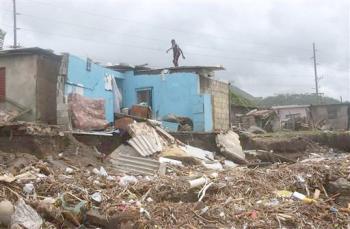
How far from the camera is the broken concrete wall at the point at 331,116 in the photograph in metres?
31.9

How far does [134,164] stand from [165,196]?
3.78 meters

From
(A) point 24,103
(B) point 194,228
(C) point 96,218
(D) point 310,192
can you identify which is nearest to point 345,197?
(D) point 310,192

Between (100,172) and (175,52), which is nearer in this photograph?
(100,172)

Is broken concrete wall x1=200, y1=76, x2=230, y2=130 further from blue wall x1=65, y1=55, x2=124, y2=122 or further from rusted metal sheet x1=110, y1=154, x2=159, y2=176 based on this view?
rusted metal sheet x1=110, y1=154, x2=159, y2=176

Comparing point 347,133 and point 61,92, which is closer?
point 61,92

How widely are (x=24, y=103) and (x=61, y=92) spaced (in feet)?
4.07

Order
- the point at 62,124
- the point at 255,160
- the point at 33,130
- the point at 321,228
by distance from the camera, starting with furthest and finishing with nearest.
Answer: the point at 255,160
the point at 62,124
the point at 33,130
the point at 321,228

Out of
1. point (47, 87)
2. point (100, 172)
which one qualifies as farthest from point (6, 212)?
point (47, 87)

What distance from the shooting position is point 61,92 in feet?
44.9

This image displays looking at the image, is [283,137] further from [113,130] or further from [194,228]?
[194,228]

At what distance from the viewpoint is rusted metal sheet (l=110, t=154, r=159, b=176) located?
1103 cm

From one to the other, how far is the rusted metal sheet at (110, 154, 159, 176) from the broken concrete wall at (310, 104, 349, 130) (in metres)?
21.7

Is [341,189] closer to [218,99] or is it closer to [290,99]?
[218,99]

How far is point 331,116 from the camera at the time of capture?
32.8 m
